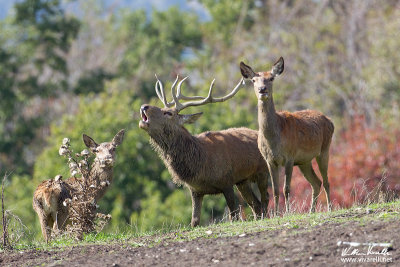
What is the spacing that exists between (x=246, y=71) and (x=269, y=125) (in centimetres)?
98

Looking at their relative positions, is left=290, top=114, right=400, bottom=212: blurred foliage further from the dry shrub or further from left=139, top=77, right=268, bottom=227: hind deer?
the dry shrub

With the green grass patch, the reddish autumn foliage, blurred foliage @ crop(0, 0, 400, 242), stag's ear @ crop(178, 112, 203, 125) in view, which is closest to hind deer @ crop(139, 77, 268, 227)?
stag's ear @ crop(178, 112, 203, 125)

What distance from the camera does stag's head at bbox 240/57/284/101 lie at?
1166 cm

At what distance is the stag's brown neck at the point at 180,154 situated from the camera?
12.7 m

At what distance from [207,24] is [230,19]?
142 centimetres

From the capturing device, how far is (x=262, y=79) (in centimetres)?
1187

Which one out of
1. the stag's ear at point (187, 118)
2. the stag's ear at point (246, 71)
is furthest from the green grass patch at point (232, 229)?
the stag's ear at point (187, 118)

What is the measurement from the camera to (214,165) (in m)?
12.9

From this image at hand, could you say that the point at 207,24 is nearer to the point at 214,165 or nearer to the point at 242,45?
the point at 242,45

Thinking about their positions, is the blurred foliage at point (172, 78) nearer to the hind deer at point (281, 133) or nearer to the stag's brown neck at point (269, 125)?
the hind deer at point (281, 133)

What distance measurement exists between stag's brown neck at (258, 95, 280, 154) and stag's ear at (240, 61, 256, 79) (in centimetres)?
53

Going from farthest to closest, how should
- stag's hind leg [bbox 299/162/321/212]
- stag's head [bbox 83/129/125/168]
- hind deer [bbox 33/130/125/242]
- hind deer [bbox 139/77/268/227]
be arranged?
1. stag's hind leg [bbox 299/162/321/212]
2. hind deer [bbox 139/77/268/227]
3. stag's head [bbox 83/129/125/168]
4. hind deer [bbox 33/130/125/242]

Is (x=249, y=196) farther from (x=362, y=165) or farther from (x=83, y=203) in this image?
(x=362, y=165)

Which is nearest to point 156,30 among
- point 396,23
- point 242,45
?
point 242,45
